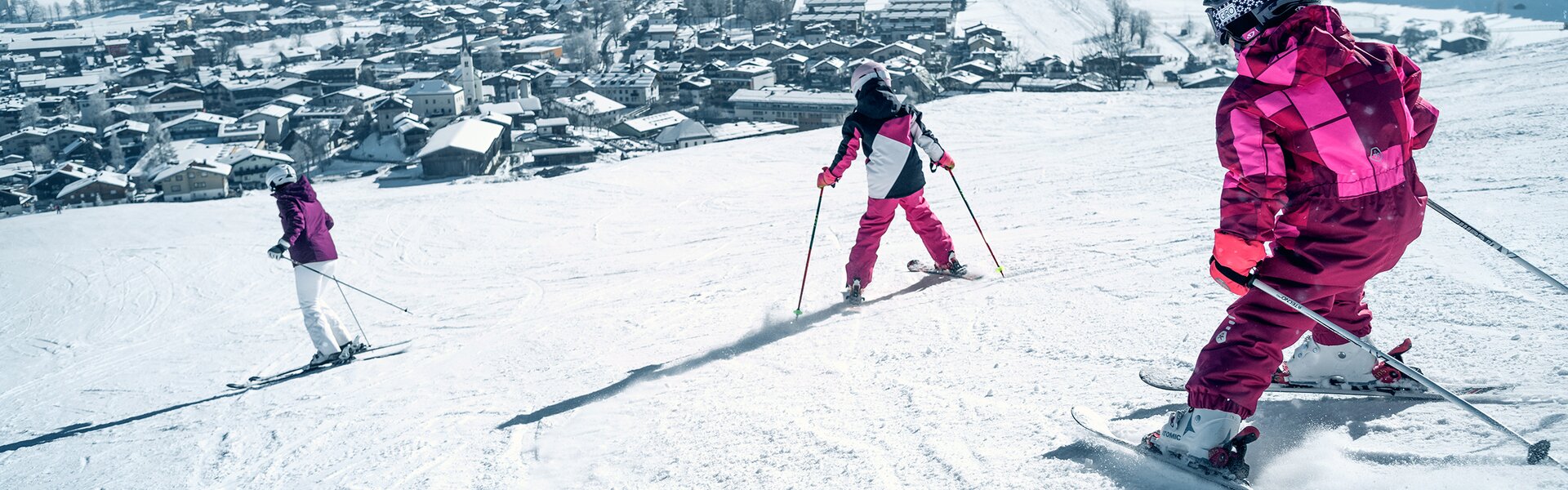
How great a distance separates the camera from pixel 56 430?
476 cm

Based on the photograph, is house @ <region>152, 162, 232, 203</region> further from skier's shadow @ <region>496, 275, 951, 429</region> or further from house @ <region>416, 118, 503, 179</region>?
skier's shadow @ <region>496, 275, 951, 429</region>

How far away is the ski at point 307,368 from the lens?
519cm

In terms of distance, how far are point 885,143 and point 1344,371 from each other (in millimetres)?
2650

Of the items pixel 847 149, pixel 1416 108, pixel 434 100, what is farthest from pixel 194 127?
pixel 1416 108

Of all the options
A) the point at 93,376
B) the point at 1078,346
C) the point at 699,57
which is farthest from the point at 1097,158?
the point at 699,57

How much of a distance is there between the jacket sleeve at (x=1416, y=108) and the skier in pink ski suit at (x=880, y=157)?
258cm

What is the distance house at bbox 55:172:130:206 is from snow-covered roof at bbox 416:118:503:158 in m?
10.7

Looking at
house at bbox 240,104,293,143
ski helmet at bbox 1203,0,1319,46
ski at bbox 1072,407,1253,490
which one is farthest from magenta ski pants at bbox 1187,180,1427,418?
house at bbox 240,104,293,143

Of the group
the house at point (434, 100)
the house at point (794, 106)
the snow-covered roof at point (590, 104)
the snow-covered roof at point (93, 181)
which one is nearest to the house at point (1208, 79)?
the house at point (794, 106)

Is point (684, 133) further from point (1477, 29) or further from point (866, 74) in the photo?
point (1477, 29)

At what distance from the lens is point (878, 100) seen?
16.1ft

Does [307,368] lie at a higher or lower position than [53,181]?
higher

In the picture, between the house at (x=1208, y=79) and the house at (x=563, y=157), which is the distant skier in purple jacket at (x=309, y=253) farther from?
the house at (x=1208, y=79)

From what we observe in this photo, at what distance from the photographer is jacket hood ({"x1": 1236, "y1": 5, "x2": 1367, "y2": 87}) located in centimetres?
223
